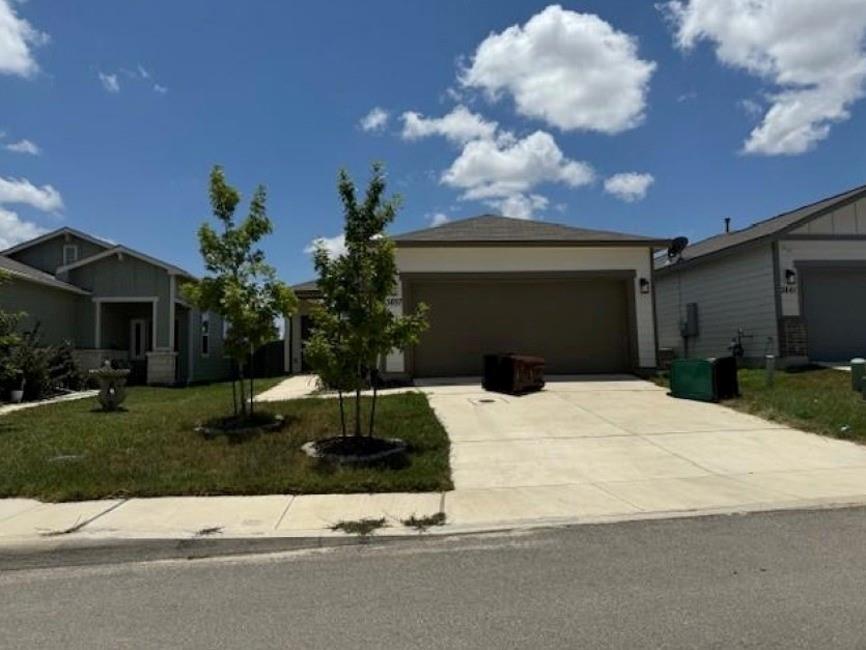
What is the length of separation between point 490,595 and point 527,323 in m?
13.4

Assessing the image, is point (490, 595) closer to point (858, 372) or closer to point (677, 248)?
point (858, 372)

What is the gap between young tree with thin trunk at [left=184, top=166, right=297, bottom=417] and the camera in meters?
11.2

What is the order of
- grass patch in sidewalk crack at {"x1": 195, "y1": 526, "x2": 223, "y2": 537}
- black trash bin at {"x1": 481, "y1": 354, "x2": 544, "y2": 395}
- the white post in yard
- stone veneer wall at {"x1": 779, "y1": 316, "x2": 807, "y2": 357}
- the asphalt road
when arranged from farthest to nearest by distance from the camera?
stone veneer wall at {"x1": 779, "y1": 316, "x2": 807, "y2": 357}
black trash bin at {"x1": 481, "y1": 354, "x2": 544, "y2": 395}
the white post in yard
grass patch in sidewalk crack at {"x1": 195, "y1": 526, "x2": 223, "y2": 537}
the asphalt road

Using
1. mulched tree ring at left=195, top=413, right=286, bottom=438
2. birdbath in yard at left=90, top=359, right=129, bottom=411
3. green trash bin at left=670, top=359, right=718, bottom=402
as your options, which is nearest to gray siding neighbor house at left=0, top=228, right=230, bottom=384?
Result: birdbath in yard at left=90, top=359, right=129, bottom=411

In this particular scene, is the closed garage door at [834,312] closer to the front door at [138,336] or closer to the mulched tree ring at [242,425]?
the mulched tree ring at [242,425]

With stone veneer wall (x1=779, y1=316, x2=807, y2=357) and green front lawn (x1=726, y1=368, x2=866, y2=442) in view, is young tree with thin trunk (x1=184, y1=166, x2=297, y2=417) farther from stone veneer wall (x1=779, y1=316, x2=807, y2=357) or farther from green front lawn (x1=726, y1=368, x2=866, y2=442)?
stone veneer wall (x1=779, y1=316, x2=807, y2=357)

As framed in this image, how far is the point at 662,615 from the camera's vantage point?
14.1ft

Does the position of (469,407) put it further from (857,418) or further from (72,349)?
(72,349)

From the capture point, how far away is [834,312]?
18672 mm

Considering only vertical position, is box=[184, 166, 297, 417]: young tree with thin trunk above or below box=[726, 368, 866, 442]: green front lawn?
above

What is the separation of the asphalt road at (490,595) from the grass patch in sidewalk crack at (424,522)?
306 mm

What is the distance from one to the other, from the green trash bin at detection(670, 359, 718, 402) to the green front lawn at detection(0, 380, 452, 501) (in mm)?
5354

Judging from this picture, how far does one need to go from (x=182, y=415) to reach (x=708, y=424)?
8.96m

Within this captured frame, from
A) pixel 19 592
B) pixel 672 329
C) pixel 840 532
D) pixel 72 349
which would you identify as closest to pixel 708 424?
pixel 840 532
